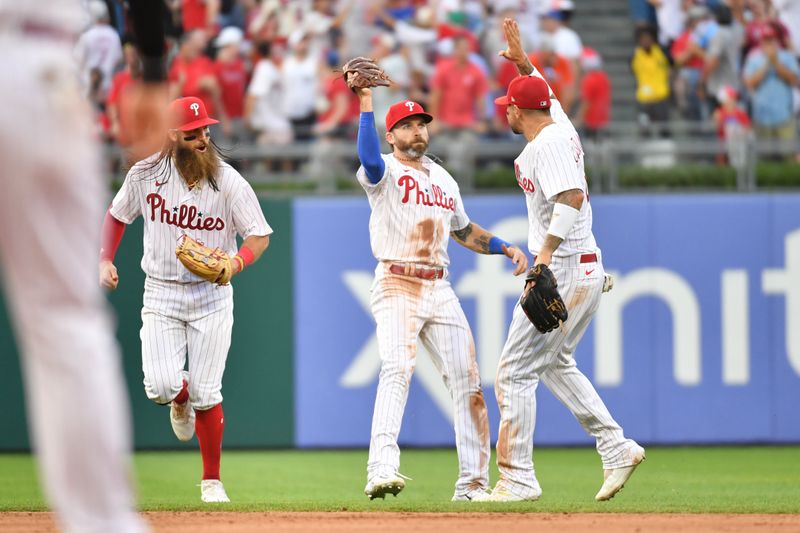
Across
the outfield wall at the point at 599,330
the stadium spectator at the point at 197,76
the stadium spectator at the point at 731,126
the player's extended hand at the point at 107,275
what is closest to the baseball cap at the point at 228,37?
the stadium spectator at the point at 197,76

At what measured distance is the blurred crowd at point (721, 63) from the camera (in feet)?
42.6

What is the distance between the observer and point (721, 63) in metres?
13.7

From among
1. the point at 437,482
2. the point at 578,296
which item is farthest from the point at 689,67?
the point at 578,296

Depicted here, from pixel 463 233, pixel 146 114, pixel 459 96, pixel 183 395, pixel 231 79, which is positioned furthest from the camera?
pixel 231 79

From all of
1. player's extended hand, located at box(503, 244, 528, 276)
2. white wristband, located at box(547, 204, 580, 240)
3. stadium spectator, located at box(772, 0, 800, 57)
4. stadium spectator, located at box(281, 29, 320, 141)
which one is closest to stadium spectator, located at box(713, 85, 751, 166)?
stadium spectator, located at box(772, 0, 800, 57)

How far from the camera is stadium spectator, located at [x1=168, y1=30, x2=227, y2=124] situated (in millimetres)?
12234

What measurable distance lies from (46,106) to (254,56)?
423 inches

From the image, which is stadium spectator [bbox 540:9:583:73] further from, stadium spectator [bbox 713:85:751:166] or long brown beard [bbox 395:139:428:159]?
long brown beard [bbox 395:139:428:159]

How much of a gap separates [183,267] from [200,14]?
7.11 m

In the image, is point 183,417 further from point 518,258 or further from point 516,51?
point 516,51

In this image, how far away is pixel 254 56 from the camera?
43.4 ft

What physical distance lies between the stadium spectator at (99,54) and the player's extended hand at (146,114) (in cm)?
930

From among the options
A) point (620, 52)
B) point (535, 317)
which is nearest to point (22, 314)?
point (535, 317)

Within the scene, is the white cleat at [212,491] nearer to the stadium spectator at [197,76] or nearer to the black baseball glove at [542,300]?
the black baseball glove at [542,300]
